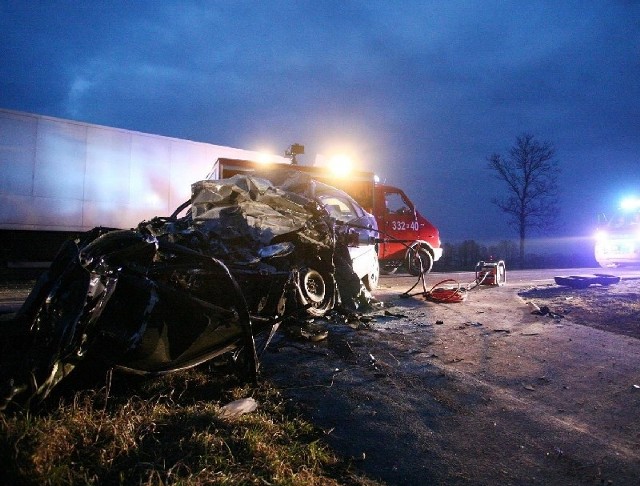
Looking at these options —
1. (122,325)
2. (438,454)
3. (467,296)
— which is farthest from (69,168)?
(438,454)

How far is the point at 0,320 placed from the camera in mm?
2715

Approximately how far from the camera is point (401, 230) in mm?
10570

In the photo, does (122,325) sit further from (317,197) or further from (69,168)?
(69,168)

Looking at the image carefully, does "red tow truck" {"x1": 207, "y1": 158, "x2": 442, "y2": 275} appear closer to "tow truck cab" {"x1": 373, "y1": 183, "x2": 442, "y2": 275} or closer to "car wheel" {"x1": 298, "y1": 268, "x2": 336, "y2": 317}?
"tow truck cab" {"x1": 373, "y1": 183, "x2": 442, "y2": 275}

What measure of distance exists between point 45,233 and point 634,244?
1681 centimetres

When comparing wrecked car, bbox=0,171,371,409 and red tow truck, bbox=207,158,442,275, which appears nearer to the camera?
wrecked car, bbox=0,171,371,409

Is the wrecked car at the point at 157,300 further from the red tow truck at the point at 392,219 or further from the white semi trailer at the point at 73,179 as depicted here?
the white semi trailer at the point at 73,179

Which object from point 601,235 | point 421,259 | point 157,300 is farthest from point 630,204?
point 157,300

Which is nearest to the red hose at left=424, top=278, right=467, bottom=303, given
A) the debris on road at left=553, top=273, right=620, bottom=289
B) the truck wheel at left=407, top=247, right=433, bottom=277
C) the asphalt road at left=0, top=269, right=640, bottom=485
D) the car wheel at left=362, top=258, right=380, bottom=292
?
the car wheel at left=362, top=258, right=380, bottom=292

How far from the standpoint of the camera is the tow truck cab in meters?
10.5

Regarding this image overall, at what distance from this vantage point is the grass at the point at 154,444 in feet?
5.81

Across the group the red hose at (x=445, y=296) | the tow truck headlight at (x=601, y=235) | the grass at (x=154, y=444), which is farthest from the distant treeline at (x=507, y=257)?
the grass at (x=154, y=444)

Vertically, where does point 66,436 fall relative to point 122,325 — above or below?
below

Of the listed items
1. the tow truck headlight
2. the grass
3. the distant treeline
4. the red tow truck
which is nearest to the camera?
the grass
